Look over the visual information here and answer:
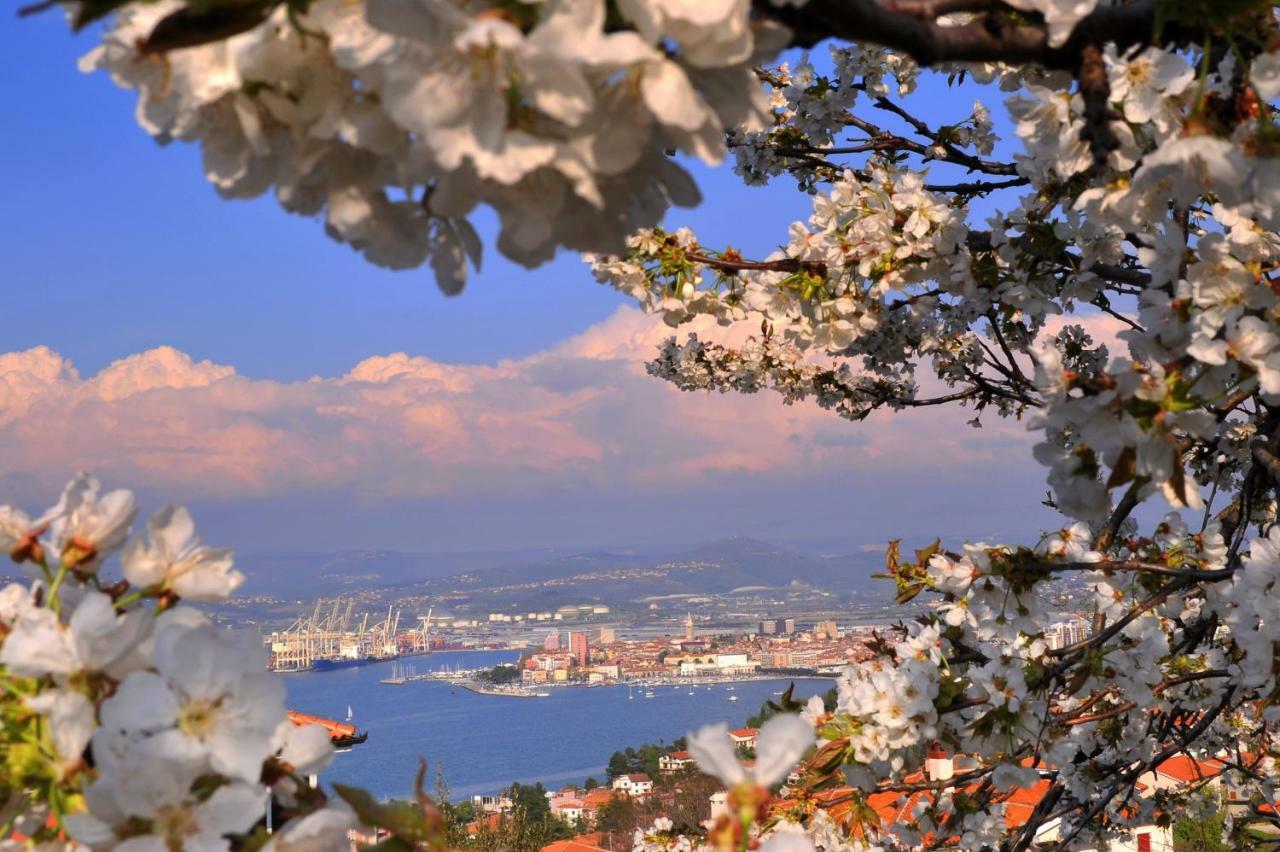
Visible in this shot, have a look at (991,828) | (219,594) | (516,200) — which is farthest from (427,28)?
(991,828)

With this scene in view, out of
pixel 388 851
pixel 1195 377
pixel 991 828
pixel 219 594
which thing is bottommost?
pixel 991 828

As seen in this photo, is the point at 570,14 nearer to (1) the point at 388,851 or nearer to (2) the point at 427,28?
(2) the point at 427,28

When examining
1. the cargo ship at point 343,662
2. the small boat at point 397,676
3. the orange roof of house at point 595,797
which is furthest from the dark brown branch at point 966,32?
the small boat at point 397,676

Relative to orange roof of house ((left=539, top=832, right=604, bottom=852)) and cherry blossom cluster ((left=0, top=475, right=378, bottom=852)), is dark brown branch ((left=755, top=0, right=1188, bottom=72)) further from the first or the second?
orange roof of house ((left=539, top=832, right=604, bottom=852))

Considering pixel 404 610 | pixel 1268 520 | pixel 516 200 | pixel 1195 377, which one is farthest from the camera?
pixel 404 610

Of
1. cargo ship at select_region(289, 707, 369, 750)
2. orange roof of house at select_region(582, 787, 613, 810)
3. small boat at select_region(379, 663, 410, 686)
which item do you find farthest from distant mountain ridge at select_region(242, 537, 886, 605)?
cargo ship at select_region(289, 707, 369, 750)

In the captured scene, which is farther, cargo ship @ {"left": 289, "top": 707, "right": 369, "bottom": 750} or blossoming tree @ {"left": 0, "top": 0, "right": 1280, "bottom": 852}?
cargo ship @ {"left": 289, "top": 707, "right": 369, "bottom": 750}

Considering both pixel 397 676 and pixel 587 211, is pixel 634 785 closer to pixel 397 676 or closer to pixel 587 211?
pixel 587 211
